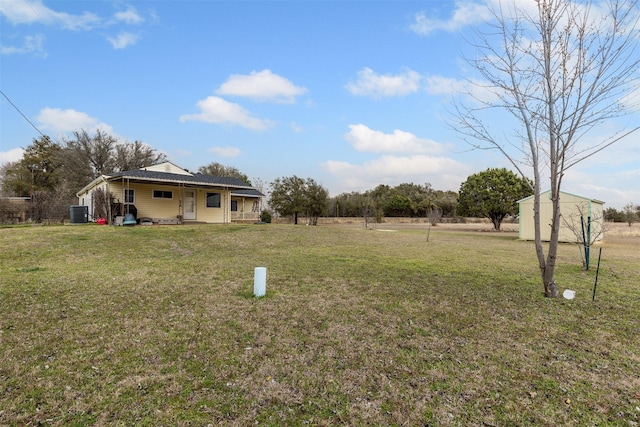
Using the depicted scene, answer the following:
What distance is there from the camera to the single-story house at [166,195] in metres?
15.9

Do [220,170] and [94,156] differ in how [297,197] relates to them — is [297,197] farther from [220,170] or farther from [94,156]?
[94,156]

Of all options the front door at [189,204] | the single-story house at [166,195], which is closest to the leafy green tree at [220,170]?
the single-story house at [166,195]

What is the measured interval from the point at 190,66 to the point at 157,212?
825 cm

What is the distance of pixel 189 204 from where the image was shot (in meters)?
18.4

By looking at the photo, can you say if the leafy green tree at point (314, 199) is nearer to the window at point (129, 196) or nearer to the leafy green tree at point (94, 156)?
the window at point (129, 196)

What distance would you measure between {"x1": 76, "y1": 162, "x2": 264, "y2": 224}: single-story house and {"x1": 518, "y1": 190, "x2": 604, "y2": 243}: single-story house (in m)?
17.4

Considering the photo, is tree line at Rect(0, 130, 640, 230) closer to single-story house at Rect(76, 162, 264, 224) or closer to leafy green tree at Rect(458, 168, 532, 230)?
leafy green tree at Rect(458, 168, 532, 230)

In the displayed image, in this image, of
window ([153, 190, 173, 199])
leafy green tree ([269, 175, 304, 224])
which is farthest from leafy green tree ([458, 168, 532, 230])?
window ([153, 190, 173, 199])

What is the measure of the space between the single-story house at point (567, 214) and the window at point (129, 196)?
70.6 ft

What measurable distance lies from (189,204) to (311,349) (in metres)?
17.2

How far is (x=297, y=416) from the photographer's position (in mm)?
2207

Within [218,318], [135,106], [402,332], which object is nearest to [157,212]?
[135,106]

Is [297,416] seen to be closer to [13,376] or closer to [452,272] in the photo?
[13,376]

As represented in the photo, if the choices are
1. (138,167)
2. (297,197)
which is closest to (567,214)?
(297,197)
